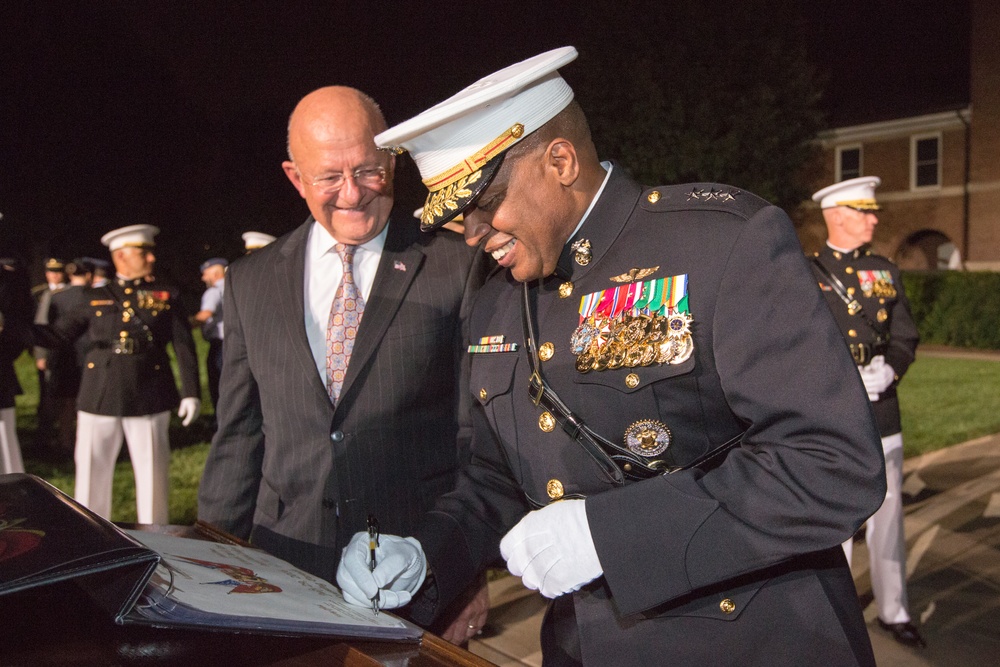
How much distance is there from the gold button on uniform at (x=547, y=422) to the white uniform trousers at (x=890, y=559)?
339 centimetres

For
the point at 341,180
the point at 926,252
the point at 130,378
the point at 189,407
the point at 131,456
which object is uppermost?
the point at 341,180

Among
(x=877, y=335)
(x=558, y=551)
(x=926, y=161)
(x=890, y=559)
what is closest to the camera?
(x=558, y=551)

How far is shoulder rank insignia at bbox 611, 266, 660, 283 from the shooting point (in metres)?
1.68

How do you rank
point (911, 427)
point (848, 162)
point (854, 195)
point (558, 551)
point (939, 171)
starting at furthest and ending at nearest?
point (848, 162)
point (939, 171)
point (911, 427)
point (854, 195)
point (558, 551)

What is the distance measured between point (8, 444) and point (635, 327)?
21.3 feet

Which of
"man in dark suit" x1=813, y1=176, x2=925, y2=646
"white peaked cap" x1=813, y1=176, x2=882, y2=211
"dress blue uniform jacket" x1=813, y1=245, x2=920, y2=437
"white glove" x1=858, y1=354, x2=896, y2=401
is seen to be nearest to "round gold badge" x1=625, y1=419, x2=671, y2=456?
"man in dark suit" x1=813, y1=176, x2=925, y2=646

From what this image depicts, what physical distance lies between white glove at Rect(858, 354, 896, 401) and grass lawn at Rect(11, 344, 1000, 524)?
3.64 meters

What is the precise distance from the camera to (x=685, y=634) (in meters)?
1.60

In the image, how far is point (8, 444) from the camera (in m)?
6.64

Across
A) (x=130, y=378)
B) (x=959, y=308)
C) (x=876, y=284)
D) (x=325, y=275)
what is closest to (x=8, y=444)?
(x=130, y=378)

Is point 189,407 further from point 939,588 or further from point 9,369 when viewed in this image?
point 939,588

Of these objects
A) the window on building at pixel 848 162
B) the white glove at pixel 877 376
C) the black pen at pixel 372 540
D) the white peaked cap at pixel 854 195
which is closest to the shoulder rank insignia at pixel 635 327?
the black pen at pixel 372 540

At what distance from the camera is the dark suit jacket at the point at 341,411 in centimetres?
260

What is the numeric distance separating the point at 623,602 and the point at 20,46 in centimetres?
2629
